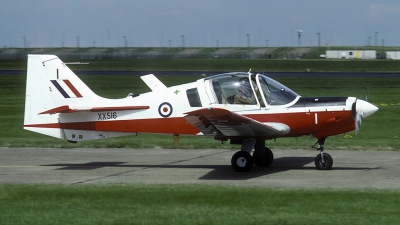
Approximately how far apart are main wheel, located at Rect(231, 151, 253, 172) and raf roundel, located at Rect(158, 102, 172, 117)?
182 centimetres

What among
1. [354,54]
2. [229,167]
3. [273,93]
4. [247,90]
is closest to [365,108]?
[273,93]

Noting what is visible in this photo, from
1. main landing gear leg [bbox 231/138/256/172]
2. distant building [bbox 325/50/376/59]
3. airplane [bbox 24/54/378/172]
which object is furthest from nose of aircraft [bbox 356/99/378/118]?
distant building [bbox 325/50/376/59]

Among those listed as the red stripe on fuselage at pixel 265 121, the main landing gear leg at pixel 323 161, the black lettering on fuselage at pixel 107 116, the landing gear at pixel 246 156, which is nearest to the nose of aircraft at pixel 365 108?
the red stripe on fuselage at pixel 265 121

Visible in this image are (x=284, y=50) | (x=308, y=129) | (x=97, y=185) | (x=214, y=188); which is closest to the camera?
(x=214, y=188)

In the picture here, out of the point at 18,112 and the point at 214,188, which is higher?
the point at 18,112

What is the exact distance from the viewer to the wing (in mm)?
11828

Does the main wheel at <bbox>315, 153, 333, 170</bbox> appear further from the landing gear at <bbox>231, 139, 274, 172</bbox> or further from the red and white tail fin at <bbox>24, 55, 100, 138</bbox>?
the red and white tail fin at <bbox>24, 55, 100, 138</bbox>

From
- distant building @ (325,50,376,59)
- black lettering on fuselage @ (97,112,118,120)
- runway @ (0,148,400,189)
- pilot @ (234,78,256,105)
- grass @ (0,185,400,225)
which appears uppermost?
distant building @ (325,50,376,59)

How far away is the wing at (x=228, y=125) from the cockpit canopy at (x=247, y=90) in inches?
21.8

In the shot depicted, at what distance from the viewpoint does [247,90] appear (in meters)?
13.0

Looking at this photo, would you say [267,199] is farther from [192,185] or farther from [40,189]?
[40,189]

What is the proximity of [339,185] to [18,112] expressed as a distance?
19316mm

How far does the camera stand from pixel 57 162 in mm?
14742

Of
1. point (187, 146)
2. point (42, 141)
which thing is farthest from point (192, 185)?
point (42, 141)
